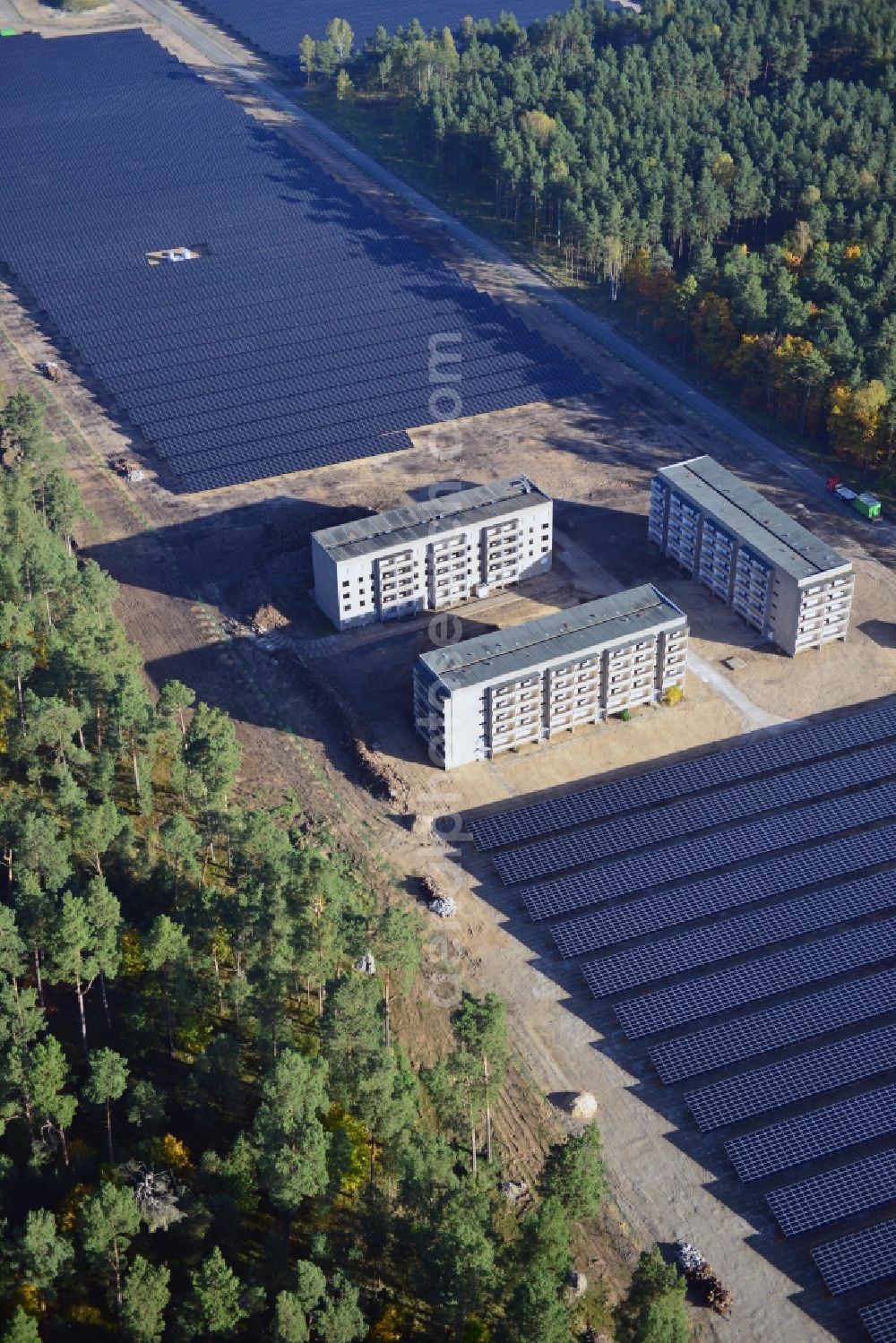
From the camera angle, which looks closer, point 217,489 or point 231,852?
point 231,852

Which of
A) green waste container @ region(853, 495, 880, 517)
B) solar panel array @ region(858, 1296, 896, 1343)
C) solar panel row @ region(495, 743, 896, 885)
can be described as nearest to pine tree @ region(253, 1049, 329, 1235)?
solar panel row @ region(495, 743, 896, 885)

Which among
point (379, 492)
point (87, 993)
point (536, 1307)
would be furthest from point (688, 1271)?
point (379, 492)

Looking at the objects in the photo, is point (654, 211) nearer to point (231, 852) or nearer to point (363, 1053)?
point (231, 852)

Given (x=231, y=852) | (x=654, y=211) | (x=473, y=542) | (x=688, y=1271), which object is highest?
(x=654, y=211)

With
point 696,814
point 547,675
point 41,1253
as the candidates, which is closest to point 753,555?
point 547,675

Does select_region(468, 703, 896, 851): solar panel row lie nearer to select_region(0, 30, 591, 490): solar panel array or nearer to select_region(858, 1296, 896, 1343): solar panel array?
select_region(858, 1296, 896, 1343): solar panel array

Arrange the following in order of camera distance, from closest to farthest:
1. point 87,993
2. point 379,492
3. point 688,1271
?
point 688,1271 → point 87,993 → point 379,492

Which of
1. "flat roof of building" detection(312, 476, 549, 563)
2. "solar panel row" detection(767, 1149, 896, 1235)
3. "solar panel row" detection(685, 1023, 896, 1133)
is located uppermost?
"flat roof of building" detection(312, 476, 549, 563)
